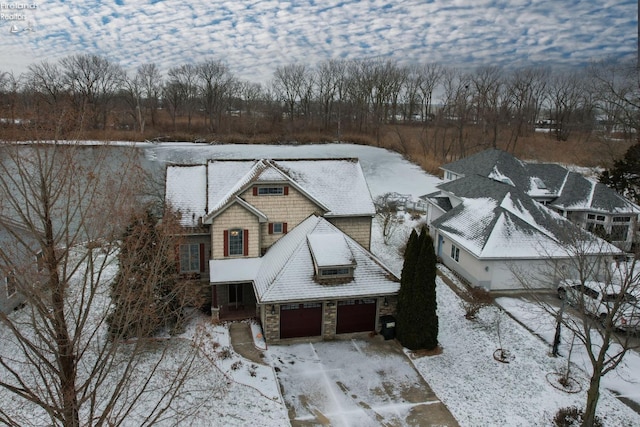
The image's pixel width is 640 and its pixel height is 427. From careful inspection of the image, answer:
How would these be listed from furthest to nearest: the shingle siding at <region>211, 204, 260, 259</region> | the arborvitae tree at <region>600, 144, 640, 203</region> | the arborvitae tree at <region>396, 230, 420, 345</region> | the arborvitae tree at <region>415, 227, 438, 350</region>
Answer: the arborvitae tree at <region>600, 144, 640, 203</region> → the shingle siding at <region>211, 204, 260, 259</region> → the arborvitae tree at <region>396, 230, 420, 345</region> → the arborvitae tree at <region>415, 227, 438, 350</region>

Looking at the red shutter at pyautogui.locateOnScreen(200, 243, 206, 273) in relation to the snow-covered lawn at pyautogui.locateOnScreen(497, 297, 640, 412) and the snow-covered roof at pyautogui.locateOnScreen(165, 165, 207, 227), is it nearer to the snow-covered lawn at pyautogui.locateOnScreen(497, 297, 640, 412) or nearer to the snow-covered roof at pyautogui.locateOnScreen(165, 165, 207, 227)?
the snow-covered roof at pyautogui.locateOnScreen(165, 165, 207, 227)

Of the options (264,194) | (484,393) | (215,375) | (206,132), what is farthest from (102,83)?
(484,393)

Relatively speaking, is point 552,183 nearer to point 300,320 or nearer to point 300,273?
point 300,273

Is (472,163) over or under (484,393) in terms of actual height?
over

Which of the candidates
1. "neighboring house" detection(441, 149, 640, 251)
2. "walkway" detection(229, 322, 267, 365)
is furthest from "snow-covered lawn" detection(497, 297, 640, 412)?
"walkway" detection(229, 322, 267, 365)

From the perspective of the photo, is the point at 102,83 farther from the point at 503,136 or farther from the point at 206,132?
the point at 503,136

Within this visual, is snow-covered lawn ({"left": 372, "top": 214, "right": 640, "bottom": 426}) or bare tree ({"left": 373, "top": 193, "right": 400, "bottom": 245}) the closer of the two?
snow-covered lawn ({"left": 372, "top": 214, "right": 640, "bottom": 426})
